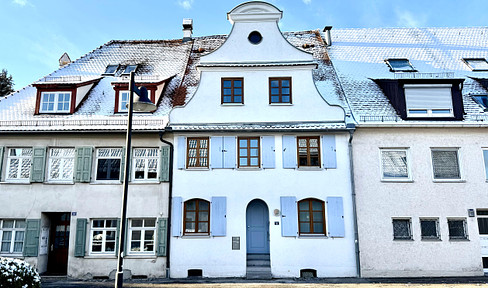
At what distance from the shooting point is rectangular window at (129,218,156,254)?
14102 mm

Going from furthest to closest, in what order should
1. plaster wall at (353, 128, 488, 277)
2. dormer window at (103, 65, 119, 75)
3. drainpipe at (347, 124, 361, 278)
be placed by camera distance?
dormer window at (103, 65, 119, 75) → plaster wall at (353, 128, 488, 277) → drainpipe at (347, 124, 361, 278)

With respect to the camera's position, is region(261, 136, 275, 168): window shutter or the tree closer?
region(261, 136, 275, 168): window shutter

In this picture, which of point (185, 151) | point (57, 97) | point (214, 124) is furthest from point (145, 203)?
point (57, 97)

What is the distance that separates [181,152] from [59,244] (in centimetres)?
664

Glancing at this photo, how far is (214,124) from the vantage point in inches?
575

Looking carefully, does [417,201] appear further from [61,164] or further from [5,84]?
[5,84]

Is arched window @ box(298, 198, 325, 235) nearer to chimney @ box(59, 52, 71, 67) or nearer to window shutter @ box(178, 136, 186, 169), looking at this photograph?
window shutter @ box(178, 136, 186, 169)

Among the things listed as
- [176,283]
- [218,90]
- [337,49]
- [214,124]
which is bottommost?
[176,283]

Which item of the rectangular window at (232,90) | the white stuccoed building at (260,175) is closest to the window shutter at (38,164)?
the white stuccoed building at (260,175)

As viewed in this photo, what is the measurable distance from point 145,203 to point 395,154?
1067cm

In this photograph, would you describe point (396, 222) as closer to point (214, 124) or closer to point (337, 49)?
point (214, 124)

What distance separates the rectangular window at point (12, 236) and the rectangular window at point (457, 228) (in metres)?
17.4

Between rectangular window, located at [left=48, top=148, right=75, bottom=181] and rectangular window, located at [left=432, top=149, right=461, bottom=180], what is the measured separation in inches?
606

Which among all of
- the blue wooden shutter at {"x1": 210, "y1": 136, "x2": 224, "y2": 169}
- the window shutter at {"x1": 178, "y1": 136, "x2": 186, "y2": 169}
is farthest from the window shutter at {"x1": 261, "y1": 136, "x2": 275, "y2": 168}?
the window shutter at {"x1": 178, "y1": 136, "x2": 186, "y2": 169}
